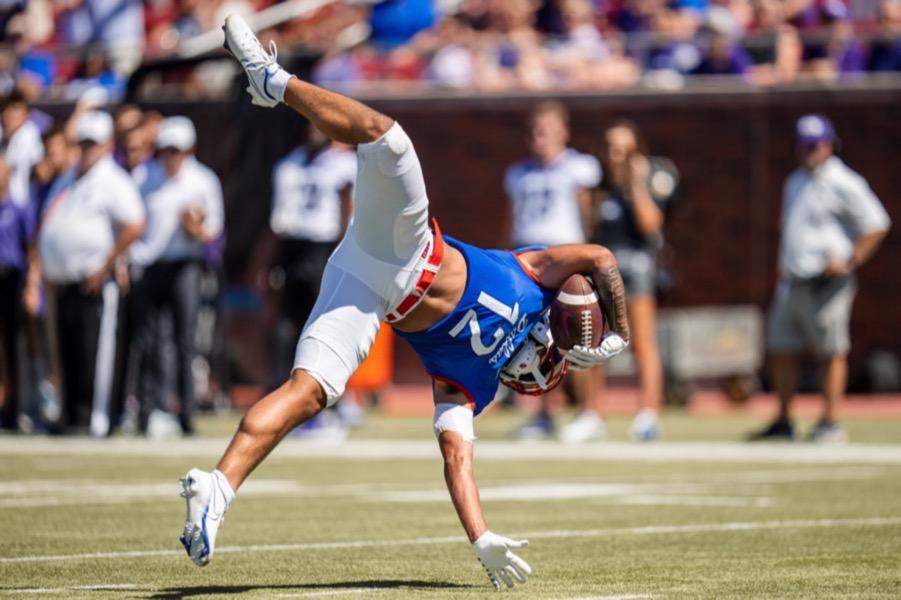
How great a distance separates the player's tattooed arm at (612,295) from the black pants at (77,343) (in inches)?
306

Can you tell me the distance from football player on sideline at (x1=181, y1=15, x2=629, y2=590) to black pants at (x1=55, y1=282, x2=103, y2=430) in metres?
7.53

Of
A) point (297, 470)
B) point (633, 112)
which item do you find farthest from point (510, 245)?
point (633, 112)

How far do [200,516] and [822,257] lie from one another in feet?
29.4

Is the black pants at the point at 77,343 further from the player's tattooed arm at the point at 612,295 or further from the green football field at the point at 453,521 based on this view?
the player's tattooed arm at the point at 612,295

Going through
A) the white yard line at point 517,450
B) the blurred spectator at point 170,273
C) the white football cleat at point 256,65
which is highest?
the white football cleat at point 256,65

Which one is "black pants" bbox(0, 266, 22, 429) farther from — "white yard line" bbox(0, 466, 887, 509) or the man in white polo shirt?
"white yard line" bbox(0, 466, 887, 509)

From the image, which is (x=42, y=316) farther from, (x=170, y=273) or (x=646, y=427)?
(x=646, y=427)

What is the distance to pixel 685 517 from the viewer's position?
8.75 meters

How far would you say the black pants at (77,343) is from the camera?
554 inches

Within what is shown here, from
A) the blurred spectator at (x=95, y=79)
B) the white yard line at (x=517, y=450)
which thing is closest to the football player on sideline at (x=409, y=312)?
the white yard line at (x=517, y=450)

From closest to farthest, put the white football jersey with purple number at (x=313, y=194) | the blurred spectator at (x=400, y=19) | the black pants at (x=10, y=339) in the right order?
the white football jersey with purple number at (x=313, y=194), the black pants at (x=10, y=339), the blurred spectator at (x=400, y=19)

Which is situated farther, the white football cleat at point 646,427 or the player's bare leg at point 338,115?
the white football cleat at point 646,427

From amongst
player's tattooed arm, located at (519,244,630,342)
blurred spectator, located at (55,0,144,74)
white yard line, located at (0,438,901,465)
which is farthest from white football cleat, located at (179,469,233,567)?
blurred spectator, located at (55,0,144,74)

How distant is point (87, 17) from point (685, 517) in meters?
14.5
